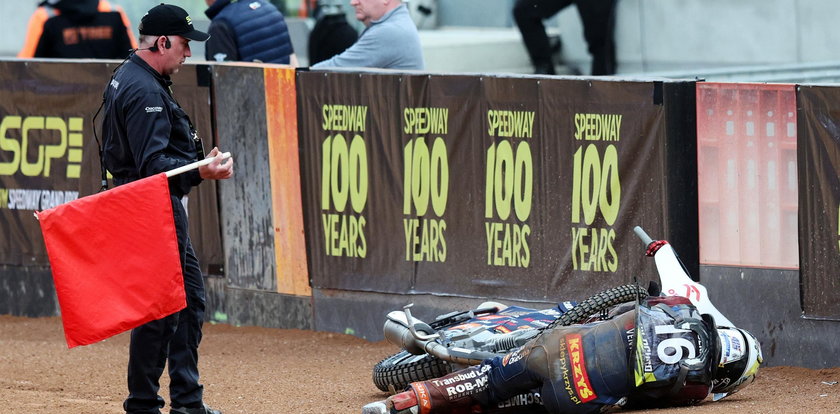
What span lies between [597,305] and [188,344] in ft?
6.39

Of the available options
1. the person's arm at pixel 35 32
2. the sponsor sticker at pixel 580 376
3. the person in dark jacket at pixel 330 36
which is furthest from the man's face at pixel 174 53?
A: the person in dark jacket at pixel 330 36

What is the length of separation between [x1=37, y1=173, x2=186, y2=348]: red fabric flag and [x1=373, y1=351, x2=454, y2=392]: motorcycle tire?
4.48 ft

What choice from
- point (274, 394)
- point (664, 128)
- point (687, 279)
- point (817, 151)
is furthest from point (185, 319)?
point (817, 151)

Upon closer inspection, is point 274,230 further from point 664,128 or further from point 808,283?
point 808,283

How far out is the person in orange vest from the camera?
11.5 metres

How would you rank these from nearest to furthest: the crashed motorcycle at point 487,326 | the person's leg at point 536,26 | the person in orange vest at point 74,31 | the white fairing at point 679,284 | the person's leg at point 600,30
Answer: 1. the crashed motorcycle at point 487,326
2. the white fairing at point 679,284
3. the person in orange vest at point 74,31
4. the person's leg at point 600,30
5. the person's leg at point 536,26

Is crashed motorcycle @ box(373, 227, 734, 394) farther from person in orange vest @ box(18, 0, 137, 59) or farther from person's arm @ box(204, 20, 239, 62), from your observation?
person in orange vest @ box(18, 0, 137, 59)

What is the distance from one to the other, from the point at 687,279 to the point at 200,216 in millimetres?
3996

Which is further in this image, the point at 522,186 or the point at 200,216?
the point at 200,216

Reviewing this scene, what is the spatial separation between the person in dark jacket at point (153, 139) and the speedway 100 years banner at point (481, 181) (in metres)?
2.37

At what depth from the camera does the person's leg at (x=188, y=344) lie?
6715 mm

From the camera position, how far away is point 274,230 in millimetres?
9500

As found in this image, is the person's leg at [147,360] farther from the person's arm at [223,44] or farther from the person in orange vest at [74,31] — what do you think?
the person in orange vest at [74,31]

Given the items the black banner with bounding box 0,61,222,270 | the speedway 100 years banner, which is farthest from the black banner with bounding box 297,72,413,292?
the black banner with bounding box 0,61,222,270
